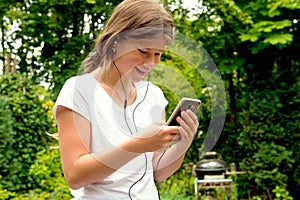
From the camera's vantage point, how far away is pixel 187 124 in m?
1.20

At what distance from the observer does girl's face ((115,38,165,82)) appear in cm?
122

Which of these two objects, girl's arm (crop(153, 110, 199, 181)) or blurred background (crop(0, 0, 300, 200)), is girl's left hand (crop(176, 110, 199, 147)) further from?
blurred background (crop(0, 0, 300, 200))

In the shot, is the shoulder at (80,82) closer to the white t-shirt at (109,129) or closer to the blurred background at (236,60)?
the white t-shirt at (109,129)

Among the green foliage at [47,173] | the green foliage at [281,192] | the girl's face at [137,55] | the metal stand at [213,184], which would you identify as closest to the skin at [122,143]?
the girl's face at [137,55]

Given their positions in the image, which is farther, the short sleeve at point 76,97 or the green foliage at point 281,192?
the green foliage at point 281,192

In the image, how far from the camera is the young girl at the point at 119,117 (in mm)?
1127

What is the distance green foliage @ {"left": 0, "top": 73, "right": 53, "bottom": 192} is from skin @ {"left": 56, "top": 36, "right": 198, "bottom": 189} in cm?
331

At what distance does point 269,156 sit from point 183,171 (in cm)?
121

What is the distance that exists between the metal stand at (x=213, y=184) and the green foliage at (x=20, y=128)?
162cm

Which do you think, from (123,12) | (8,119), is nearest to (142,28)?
(123,12)

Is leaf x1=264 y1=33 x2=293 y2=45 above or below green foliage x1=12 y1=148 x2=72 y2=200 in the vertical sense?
above

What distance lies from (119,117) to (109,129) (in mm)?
51

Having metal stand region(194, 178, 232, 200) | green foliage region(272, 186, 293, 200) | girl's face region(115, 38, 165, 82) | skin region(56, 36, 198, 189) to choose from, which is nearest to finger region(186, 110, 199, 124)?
skin region(56, 36, 198, 189)

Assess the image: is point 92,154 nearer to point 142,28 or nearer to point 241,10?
point 142,28
